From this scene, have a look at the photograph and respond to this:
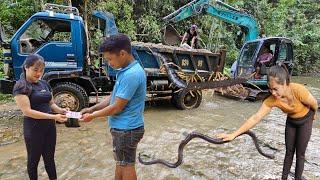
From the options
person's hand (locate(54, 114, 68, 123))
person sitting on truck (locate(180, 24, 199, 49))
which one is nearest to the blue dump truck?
person sitting on truck (locate(180, 24, 199, 49))

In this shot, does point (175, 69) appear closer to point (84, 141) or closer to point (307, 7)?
point (84, 141)

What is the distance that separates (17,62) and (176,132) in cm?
361

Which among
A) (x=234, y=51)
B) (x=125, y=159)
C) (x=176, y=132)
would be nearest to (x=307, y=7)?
(x=234, y=51)

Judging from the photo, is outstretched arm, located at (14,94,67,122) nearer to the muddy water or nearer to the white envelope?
the white envelope

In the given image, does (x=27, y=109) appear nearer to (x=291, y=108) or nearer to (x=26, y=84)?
(x=26, y=84)

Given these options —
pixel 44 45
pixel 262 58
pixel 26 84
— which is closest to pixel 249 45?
pixel 262 58

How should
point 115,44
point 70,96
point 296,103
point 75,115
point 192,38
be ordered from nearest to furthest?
1. point 115,44
2. point 75,115
3. point 296,103
4. point 70,96
5. point 192,38

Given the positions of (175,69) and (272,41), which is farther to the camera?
(272,41)

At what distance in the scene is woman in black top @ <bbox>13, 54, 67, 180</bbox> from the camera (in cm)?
344

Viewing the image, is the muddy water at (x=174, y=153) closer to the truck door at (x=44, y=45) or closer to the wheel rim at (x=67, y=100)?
the wheel rim at (x=67, y=100)

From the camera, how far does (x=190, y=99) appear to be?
9461 millimetres

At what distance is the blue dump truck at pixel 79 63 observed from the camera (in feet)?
24.2

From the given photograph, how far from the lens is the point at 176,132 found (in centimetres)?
707

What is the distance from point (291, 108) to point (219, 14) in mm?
8284
